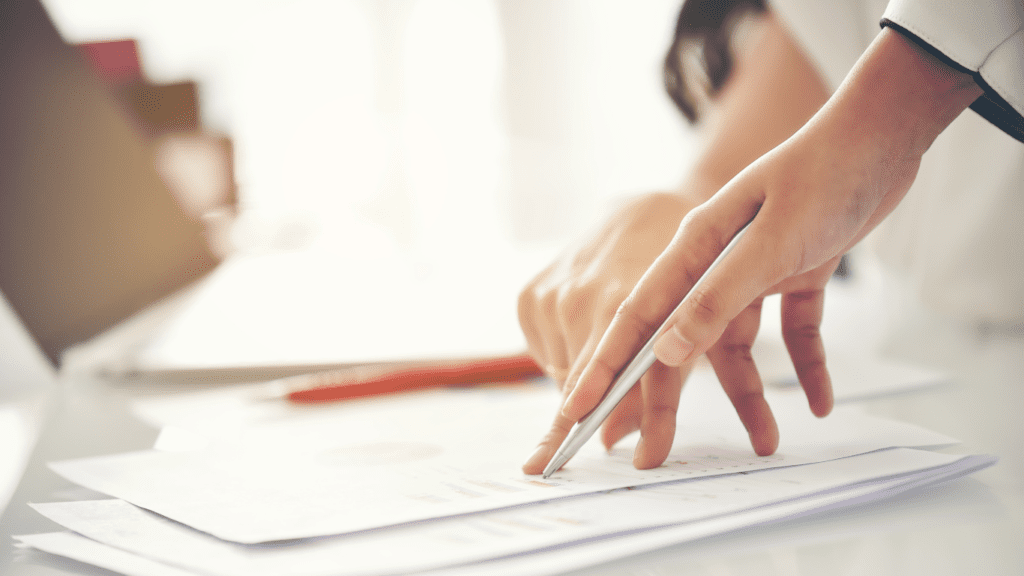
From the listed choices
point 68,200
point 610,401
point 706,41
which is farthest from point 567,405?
point 706,41

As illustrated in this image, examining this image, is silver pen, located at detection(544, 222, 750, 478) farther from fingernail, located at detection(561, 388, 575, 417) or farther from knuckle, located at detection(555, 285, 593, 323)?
knuckle, located at detection(555, 285, 593, 323)

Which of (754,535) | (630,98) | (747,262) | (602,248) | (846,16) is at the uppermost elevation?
(630,98)

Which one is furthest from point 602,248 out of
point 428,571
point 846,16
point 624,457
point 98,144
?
point 98,144

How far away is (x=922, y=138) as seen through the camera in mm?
311

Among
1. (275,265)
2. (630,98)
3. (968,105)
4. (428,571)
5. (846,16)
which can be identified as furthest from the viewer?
(630,98)

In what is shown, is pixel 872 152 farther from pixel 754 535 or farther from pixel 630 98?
pixel 630 98

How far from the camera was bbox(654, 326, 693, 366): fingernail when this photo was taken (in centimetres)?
30

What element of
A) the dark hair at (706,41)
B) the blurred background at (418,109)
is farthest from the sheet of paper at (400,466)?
the blurred background at (418,109)

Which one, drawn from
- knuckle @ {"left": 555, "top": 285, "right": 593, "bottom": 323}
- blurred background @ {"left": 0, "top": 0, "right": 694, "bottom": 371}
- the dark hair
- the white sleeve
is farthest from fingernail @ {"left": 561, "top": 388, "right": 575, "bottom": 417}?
the dark hair

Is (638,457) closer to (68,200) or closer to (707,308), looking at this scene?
(707,308)

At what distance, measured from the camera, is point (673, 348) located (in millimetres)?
300

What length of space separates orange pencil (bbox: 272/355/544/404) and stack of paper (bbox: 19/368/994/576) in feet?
0.52

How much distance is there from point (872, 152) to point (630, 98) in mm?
1694

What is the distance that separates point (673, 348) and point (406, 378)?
0.40 meters
